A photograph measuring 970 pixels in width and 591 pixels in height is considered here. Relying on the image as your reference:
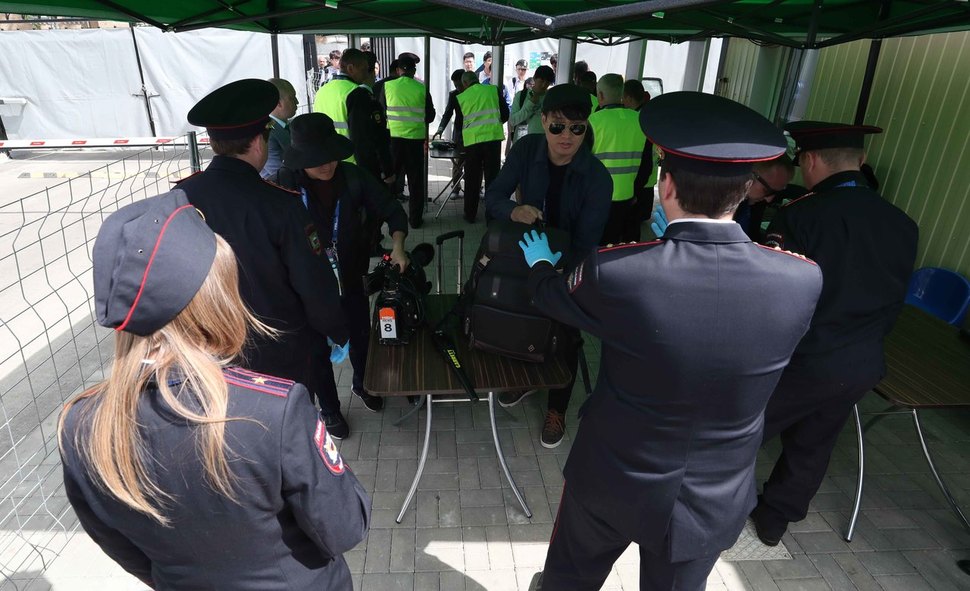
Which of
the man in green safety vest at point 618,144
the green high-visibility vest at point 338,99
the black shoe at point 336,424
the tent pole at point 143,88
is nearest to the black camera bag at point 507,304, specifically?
the black shoe at point 336,424

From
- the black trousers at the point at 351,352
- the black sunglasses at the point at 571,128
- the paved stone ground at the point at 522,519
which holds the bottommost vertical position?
the paved stone ground at the point at 522,519

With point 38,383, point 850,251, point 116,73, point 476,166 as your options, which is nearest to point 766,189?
point 850,251

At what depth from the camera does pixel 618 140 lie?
466 centimetres

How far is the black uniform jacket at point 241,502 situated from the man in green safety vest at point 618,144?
3.80m

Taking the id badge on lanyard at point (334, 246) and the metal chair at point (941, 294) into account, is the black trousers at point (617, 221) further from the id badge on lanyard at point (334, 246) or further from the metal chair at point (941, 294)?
the id badge on lanyard at point (334, 246)

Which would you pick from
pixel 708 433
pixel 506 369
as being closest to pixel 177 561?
pixel 708 433

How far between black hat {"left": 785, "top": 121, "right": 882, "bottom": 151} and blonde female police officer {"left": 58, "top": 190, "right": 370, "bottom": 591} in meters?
2.21

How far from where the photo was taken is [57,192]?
27.6 feet

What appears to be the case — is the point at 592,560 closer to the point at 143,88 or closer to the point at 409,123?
the point at 409,123

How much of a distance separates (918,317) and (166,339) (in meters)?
4.02

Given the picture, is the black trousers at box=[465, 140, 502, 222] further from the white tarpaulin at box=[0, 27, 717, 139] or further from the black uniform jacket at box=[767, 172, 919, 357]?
the white tarpaulin at box=[0, 27, 717, 139]

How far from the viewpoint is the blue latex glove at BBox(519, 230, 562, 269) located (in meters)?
2.09

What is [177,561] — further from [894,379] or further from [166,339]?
[894,379]

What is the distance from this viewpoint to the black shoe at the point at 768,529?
8.66 feet
